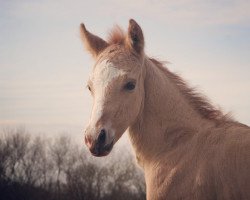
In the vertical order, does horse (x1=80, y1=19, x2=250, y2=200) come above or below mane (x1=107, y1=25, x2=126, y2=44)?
below

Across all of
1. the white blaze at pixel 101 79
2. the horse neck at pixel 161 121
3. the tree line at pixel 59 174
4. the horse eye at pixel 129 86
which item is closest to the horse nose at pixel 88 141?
the white blaze at pixel 101 79

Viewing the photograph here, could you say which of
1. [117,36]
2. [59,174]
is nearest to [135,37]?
[117,36]

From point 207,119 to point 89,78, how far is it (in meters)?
1.85

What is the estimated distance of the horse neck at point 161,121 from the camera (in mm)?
5980

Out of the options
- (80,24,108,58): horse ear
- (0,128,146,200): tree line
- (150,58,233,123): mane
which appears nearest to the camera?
(150,58,233,123): mane

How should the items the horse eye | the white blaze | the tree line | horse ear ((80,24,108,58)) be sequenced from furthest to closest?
the tree line, horse ear ((80,24,108,58)), the horse eye, the white blaze

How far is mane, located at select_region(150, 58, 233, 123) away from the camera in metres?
6.09

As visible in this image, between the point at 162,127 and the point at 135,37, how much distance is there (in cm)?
141

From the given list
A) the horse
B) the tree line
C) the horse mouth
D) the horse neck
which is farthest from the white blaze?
the tree line

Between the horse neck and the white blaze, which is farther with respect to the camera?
the horse neck

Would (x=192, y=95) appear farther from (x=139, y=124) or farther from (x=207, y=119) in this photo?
(x=139, y=124)

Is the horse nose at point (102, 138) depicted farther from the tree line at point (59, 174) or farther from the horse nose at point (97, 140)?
the tree line at point (59, 174)

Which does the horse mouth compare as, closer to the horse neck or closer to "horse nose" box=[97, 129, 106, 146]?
"horse nose" box=[97, 129, 106, 146]

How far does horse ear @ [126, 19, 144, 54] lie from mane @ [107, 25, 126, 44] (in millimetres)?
286
